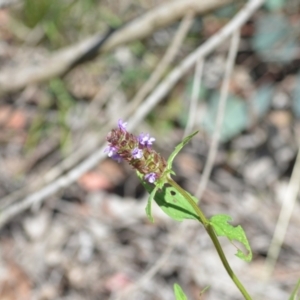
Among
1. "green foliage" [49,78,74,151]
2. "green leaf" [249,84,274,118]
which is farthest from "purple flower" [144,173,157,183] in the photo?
"green leaf" [249,84,274,118]

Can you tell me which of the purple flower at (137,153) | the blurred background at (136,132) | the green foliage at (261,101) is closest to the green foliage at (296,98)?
the blurred background at (136,132)

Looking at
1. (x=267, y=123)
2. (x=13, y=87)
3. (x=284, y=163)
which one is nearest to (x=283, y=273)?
(x=284, y=163)

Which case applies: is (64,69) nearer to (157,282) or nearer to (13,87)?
(13,87)

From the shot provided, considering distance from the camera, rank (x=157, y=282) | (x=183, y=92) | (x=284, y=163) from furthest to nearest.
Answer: (x=183, y=92) → (x=284, y=163) → (x=157, y=282)

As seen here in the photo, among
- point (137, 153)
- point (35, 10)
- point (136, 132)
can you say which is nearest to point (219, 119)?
point (136, 132)

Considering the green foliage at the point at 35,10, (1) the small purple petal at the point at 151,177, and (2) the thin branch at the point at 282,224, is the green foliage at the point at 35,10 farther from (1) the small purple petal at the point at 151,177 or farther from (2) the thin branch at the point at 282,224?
(1) the small purple petal at the point at 151,177
